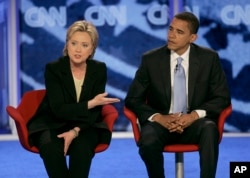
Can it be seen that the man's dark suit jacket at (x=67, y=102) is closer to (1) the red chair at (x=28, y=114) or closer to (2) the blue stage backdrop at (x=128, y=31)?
(1) the red chair at (x=28, y=114)

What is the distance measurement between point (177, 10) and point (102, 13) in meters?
0.83

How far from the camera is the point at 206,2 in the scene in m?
6.62

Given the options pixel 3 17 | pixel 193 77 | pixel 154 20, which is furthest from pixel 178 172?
pixel 3 17

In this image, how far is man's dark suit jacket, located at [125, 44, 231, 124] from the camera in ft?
13.6

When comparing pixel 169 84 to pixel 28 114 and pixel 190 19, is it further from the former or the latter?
pixel 28 114

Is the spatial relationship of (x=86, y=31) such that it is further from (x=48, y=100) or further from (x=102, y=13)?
(x=102, y=13)

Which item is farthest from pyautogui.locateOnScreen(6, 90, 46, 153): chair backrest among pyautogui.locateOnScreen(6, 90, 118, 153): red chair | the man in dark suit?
the man in dark suit

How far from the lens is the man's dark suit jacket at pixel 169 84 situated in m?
4.15

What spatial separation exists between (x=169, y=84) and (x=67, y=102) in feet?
2.39

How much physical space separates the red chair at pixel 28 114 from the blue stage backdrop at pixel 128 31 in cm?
253

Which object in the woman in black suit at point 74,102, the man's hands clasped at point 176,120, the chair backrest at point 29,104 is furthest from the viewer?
the chair backrest at point 29,104

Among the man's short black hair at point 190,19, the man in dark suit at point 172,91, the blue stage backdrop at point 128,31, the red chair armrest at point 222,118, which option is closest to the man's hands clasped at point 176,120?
the man in dark suit at point 172,91

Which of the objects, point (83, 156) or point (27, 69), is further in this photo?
point (27, 69)

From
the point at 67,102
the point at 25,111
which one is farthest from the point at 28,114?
the point at 67,102
